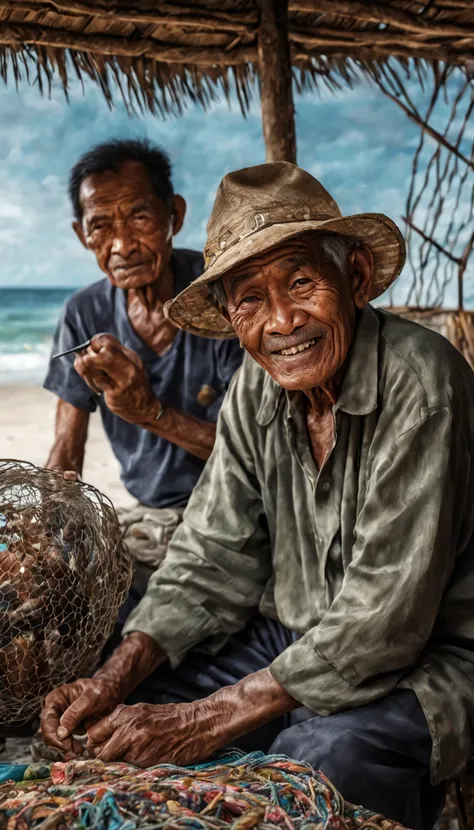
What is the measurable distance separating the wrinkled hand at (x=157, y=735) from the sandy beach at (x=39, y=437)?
507cm

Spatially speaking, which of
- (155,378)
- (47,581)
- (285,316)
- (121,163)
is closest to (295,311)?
(285,316)

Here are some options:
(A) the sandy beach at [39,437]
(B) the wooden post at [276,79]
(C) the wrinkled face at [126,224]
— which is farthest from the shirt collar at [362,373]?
(A) the sandy beach at [39,437]

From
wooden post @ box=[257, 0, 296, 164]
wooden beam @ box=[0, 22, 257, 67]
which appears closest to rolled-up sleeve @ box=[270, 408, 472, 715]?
wooden post @ box=[257, 0, 296, 164]

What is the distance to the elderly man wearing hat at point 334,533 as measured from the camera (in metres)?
2.04

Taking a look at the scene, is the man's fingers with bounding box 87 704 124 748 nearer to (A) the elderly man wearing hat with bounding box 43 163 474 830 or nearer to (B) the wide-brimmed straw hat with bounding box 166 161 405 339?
(A) the elderly man wearing hat with bounding box 43 163 474 830

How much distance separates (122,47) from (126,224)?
29.3 inches

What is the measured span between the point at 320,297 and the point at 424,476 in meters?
0.47

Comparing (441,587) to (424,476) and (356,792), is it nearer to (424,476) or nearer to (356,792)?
(424,476)

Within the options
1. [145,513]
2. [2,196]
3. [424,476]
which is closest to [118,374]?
[145,513]

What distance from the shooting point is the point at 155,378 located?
3443 millimetres

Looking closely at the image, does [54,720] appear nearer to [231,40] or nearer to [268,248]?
[268,248]

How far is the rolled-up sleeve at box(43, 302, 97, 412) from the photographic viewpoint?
3.58 m

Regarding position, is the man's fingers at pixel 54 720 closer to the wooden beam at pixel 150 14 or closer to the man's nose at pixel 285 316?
the man's nose at pixel 285 316

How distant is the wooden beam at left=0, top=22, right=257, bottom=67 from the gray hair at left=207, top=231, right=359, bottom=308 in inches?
63.5
